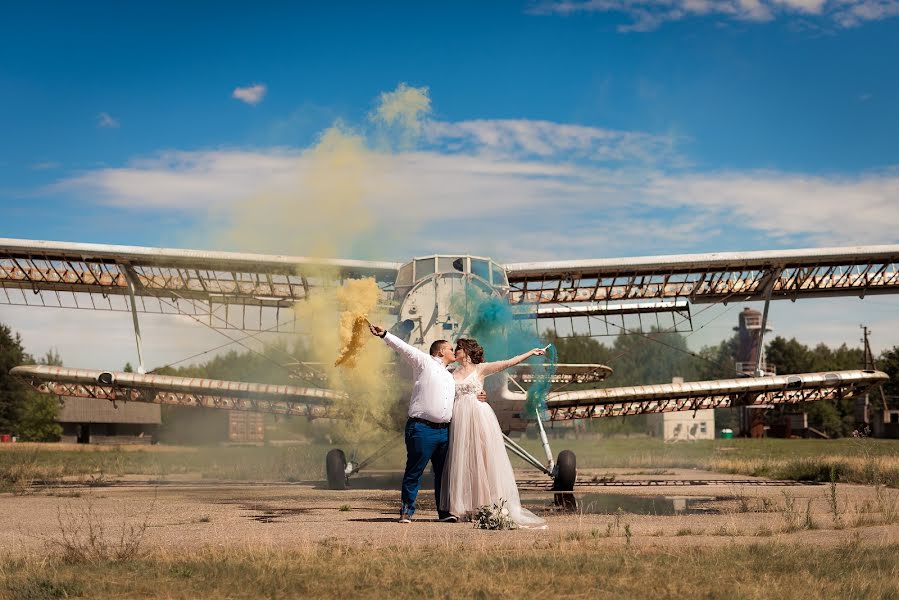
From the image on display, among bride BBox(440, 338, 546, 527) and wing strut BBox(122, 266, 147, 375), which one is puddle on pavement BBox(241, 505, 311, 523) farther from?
wing strut BBox(122, 266, 147, 375)

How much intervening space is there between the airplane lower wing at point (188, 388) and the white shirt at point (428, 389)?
10306 millimetres

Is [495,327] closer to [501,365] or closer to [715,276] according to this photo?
[501,365]

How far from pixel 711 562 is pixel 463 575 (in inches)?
83.5

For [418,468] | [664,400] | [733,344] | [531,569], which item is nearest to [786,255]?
[664,400]

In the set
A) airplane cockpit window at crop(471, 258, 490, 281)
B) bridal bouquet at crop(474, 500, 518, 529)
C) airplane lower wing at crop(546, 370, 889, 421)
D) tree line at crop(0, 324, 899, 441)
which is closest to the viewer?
bridal bouquet at crop(474, 500, 518, 529)

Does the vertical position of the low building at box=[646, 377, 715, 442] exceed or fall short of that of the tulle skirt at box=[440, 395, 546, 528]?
it falls short

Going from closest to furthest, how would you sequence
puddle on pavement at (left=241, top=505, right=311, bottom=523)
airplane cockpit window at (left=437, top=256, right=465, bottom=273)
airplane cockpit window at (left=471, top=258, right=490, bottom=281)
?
puddle on pavement at (left=241, top=505, right=311, bottom=523), airplane cockpit window at (left=437, top=256, right=465, bottom=273), airplane cockpit window at (left=471, top=258, right=490, bottom=281)

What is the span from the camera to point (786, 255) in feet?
82.6

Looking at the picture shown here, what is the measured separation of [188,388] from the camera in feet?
76.0

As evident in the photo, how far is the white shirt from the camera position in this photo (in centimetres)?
1186

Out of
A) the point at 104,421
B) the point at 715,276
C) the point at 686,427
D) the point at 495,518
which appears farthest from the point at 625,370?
the point at 495,518

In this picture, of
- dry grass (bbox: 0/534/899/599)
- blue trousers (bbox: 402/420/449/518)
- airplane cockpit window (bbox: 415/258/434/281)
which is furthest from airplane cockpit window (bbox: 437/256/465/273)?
dry grass (bbox: 0/534/899/599)

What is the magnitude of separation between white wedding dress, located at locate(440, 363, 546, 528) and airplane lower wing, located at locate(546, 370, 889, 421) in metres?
10.3

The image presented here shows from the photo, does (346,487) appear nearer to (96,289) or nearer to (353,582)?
(96,289)
